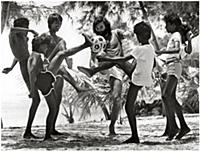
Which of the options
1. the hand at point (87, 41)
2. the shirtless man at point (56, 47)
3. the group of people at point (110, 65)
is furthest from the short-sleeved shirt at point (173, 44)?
the shirtless man at point (56, 47)

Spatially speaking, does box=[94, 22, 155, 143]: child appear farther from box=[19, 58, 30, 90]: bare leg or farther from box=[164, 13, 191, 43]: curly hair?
box=[19, 58, 30, 90]: bare leg

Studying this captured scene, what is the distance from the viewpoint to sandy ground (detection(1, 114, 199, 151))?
2.45m

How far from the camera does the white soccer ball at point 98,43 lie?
2.54m

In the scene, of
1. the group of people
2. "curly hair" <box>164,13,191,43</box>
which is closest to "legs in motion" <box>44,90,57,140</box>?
Answer: the group of people

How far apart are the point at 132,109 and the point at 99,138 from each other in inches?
10.2

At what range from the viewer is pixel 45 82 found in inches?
97.3

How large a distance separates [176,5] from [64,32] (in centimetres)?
71

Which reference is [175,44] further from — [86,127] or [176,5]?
[86,127]

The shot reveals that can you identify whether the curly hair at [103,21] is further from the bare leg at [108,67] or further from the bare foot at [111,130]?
the bare foot at [111,130]

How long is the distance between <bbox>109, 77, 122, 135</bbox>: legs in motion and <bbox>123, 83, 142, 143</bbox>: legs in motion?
5 cm

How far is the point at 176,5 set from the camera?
103 inches

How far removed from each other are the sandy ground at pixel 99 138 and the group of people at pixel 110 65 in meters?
0.04

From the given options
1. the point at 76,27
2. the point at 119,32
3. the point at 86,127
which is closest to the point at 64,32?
the point at 76,27

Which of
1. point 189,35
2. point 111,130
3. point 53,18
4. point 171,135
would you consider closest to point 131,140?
point 111,130
